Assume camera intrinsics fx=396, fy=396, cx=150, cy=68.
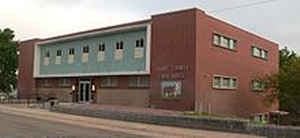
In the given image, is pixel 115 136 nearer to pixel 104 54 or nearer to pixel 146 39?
pixel 146 39

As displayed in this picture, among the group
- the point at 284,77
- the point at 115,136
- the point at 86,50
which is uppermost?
the point at 86,50

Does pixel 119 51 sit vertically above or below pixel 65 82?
above

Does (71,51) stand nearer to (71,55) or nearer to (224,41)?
(71,55)

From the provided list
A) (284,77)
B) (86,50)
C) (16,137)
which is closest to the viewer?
(16,137)

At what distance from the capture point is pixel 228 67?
1249 inches

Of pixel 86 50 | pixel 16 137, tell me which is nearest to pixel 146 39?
pixel 86 50

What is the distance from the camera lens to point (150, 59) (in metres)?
29.8

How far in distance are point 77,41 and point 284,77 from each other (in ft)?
63.2

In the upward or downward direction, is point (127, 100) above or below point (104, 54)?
below

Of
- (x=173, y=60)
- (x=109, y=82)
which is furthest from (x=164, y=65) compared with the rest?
(x=109, y=82)

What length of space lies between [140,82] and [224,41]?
7434mm

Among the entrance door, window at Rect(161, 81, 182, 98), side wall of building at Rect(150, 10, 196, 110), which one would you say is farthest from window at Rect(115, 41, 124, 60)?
window at Rect(161, 81, 182, 98)

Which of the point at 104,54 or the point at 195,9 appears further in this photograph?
the point at 104,54

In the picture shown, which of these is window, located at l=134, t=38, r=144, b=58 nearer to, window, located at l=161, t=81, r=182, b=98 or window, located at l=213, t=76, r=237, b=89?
window, located at l=161, t=81, r=182, b=98
